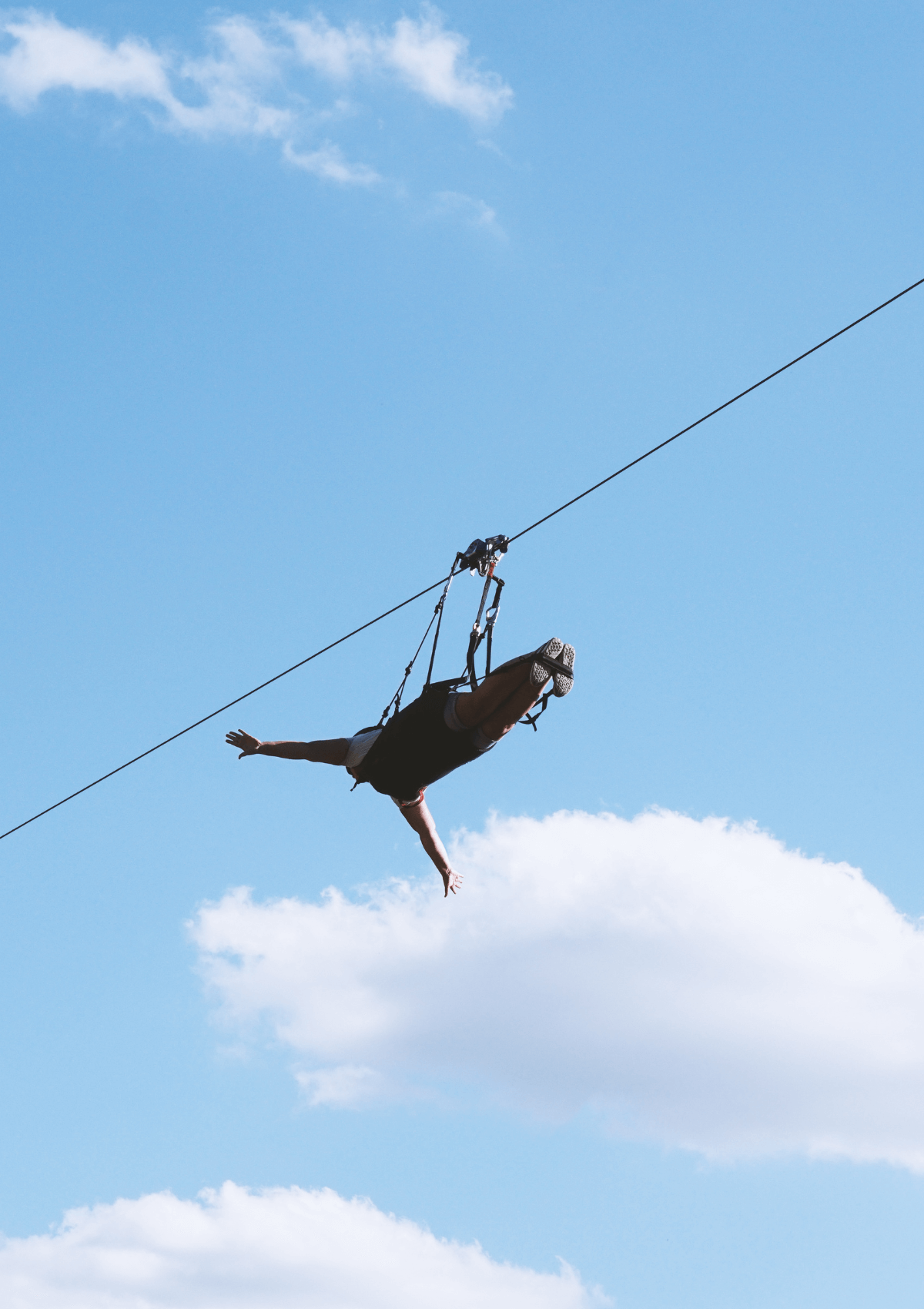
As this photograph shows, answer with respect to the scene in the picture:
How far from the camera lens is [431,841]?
11.5 metres

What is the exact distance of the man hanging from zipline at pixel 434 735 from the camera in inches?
382

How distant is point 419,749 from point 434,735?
0.63ft

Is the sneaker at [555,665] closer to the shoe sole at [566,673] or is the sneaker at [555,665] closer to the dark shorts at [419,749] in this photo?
the shoe sole at [566,673]

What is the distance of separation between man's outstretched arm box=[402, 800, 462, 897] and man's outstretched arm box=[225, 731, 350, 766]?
794 millimetres

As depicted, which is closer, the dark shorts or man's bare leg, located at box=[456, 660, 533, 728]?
man's bare leg, located at box=[456, 660, 533, 728]

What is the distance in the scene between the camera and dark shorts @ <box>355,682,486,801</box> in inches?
397

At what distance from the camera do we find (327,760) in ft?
35.1

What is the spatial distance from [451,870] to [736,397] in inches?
163

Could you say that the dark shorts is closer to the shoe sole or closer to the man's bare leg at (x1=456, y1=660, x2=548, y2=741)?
the man's bare leg at (x1=456, y1=660, x2=548, y2=741)

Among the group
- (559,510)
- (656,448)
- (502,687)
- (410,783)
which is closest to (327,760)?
(410,783)

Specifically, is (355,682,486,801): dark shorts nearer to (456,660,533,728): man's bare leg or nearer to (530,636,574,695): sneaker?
(456,660,533,728): man's bare leg

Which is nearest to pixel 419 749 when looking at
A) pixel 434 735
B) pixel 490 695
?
pixel 434 735

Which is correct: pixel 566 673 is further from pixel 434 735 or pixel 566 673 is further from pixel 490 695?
pixel 434 735

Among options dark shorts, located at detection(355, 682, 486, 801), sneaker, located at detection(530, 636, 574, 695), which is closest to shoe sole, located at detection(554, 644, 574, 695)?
sneaker, located at detection(530, 636, 574, 695)
